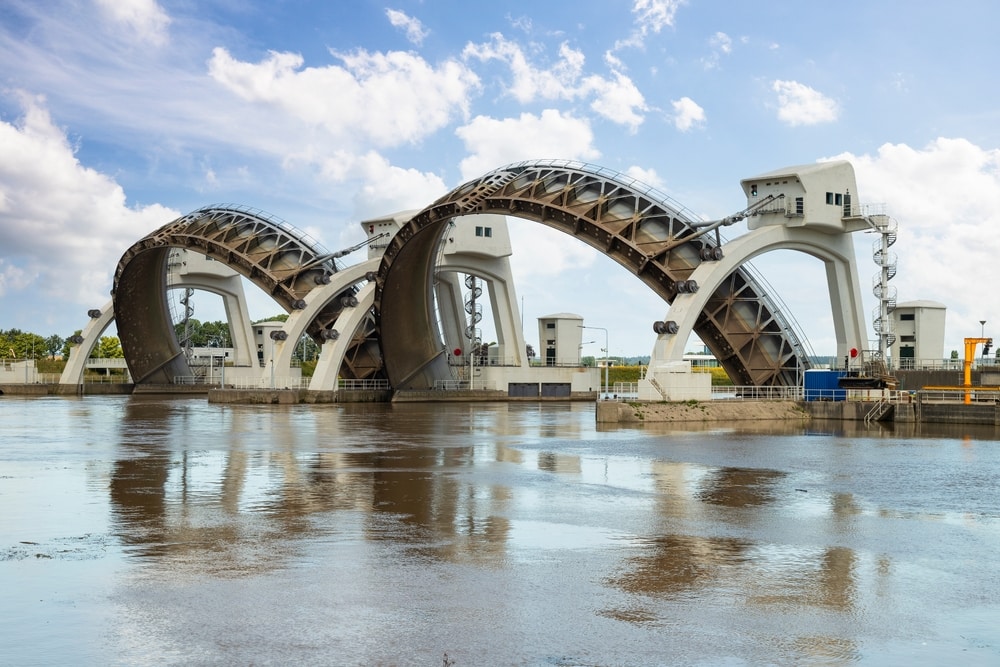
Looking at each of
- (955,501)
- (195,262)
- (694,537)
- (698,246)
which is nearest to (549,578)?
(694,537)

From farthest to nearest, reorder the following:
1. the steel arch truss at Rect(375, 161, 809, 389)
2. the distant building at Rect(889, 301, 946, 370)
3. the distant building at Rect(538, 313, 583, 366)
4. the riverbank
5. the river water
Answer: the distant building at Rect(538, 313, 583, 366)
the distant building at Rect(889, 301, 946, 370)
the steel arch truss at Rect(375, 161, 809, 389)
the riverbank
the river water

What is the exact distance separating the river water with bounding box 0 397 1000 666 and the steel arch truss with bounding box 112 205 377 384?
173ft

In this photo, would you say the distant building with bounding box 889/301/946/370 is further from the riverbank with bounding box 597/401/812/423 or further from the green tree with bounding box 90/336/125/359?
the green tree with bounding box 90/336/125/359

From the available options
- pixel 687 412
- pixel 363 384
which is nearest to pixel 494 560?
pixel 687 412

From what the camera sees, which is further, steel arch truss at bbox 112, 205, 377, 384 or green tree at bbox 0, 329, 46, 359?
green tree at bbox 0, 329, 46, 359

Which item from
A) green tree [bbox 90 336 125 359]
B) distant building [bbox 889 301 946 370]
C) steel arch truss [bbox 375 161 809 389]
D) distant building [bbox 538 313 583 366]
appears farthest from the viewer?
green tree [bbox 90 336 125 359]

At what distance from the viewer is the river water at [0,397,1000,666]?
1050 centimetres

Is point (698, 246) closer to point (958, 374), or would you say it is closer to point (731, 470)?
point (958, 374)

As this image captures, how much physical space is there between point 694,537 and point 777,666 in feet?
22.4

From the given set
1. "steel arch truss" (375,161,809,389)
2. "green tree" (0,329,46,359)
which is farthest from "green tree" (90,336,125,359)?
"steel arch truss" (375,161,809,389)

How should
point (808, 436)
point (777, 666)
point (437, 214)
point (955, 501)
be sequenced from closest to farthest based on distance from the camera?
1. point (777, 666)
2. point (955, 501)
3. point (808, 436)
4. point (437, 214)

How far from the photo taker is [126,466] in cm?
2706

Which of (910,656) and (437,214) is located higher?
(437,214)

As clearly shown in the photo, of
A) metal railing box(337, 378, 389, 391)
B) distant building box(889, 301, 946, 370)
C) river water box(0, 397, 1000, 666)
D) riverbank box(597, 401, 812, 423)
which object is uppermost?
distant building box(889, 301, 946, 370)
